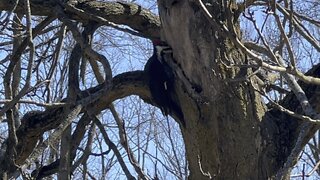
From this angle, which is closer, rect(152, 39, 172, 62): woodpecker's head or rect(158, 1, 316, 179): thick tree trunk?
rect(158, 1, 316, 179): thick tree trunk

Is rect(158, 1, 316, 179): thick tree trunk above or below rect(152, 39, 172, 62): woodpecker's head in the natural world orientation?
below

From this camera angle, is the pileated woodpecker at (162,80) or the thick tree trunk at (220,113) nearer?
the thick tree trunk at (220,113)

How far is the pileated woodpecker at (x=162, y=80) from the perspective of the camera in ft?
16.7

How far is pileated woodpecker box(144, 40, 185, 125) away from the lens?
5.10m

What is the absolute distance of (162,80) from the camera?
5086mm

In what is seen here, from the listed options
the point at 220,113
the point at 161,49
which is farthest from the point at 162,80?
the point at 220,113

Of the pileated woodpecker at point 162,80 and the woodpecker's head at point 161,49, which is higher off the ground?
the woodpecker's head at point 161,49

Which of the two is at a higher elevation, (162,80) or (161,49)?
(161,49)

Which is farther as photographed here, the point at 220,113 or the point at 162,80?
the point at 162,80

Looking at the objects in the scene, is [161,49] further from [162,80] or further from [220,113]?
[220,113]

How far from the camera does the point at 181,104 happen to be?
16.7 ft

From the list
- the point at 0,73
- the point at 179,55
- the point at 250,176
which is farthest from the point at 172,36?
the point at 0,73

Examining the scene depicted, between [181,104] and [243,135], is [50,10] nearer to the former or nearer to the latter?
[181,104]

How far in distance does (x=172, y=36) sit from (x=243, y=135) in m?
0.77
